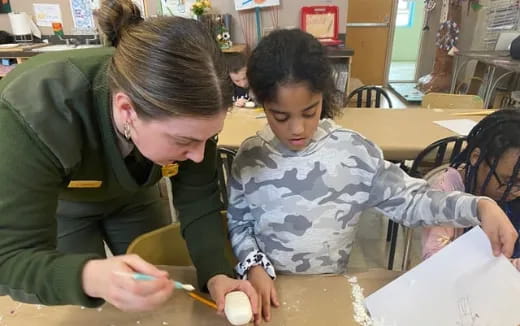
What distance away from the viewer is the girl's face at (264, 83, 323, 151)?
0.83 metres

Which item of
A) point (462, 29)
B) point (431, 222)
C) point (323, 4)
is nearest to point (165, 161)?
point (431, 222)

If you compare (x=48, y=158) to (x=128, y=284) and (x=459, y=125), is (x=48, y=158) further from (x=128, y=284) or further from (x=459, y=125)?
(x=459, y=125)

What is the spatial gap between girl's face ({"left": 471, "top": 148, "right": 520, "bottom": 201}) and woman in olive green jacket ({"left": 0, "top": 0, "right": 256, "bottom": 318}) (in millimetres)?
650

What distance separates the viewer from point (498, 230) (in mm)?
704

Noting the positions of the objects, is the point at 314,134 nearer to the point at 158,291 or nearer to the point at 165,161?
the point at 165,161

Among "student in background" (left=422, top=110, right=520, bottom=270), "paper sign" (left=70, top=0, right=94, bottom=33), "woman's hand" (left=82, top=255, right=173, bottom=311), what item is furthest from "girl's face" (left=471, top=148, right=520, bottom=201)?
"paper sign" (left=70, top=0, right=94, bottom=33)

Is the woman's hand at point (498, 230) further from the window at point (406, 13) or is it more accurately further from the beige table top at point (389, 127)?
the window at point (406, 13)

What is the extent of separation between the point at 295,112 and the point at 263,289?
1.21ft

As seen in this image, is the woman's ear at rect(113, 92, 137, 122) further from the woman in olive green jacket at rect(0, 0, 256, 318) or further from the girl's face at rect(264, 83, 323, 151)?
the girl's face at rect(264, 83, 323, 151)

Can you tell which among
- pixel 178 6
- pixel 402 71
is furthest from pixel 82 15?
pixel 402 71

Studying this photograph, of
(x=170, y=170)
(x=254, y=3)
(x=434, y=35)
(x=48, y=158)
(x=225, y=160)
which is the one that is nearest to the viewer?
(x=48, y=158)

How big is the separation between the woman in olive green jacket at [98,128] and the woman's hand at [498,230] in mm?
447

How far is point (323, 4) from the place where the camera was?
328 cm

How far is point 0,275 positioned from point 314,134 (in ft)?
2.16
